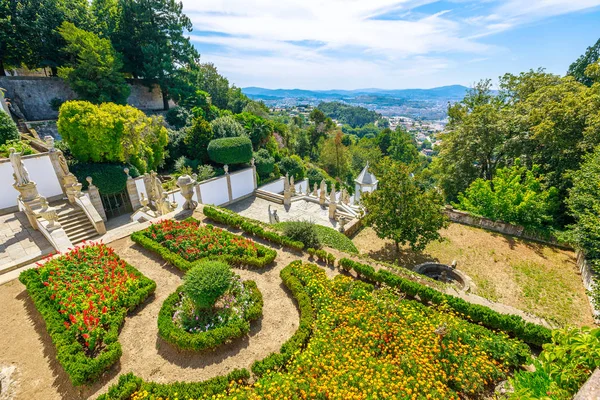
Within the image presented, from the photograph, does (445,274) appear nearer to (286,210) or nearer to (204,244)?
(204,244)

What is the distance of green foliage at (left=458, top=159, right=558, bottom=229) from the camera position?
15070 mm

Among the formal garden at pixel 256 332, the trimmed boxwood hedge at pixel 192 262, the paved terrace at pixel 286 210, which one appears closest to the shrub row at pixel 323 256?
the formal garden at pixel 256 332

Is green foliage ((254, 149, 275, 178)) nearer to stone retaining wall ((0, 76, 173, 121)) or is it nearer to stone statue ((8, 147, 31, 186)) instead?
stone statue ((8, 147, 31, 186))

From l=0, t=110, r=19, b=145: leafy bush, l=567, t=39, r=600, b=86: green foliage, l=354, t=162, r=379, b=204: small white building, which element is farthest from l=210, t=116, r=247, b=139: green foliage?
l=567, t=39, r=600, b=86: green foliage

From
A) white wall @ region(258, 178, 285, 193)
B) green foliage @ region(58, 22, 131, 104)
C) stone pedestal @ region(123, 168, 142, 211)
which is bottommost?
white wall @ region(258, 178, 285, 193)

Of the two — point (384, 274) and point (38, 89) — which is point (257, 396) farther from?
point (38, 89)

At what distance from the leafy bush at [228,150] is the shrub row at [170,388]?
1926 centimetres

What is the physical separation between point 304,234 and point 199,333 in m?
5.58

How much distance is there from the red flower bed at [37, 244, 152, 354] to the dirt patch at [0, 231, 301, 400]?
62cm

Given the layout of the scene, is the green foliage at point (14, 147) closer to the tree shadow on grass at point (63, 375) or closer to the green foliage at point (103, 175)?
the green foliage at point (103, 175)

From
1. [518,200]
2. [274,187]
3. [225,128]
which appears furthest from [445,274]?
[225,128]

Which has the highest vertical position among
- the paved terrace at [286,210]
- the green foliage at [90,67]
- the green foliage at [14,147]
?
the green foliage at [90,67]

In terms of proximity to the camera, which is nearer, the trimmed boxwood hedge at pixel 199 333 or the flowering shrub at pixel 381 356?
the flowering shrub at pixel 381 356

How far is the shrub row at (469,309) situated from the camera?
22.7ft
